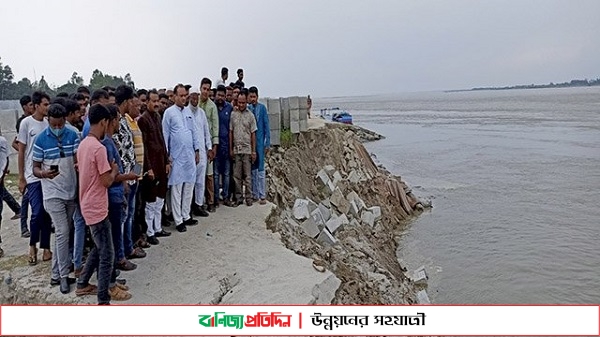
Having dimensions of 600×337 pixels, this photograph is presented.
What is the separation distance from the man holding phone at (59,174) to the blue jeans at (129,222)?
634mm

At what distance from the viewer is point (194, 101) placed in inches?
246

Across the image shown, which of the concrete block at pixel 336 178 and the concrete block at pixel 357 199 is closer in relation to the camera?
the concrete block at pixel 357 199

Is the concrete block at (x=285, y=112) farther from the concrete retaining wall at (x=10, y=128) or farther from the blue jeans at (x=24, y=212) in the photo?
the concrete retaining wall at (x=10, y=128)

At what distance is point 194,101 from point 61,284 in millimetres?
2822

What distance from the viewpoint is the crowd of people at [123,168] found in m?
4.22

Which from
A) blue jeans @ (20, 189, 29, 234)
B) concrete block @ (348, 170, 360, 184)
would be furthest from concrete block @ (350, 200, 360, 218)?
blue jeans @ (20, 189, 29, 234)

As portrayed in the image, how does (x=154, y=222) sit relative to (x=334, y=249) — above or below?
above

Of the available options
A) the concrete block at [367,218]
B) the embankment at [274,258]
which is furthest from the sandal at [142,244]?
the concrete block at [367,218]

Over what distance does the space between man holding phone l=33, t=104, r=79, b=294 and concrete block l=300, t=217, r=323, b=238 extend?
3913 mm

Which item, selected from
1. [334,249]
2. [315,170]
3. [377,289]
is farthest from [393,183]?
[377,289]

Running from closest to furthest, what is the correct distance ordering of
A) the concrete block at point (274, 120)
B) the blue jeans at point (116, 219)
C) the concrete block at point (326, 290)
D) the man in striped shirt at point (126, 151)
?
the blue jeans at point (116, 219)
the concrete block at point (326, 290)
the man in striped shirt at point (126, 151)
the concrete block at point (274, 120)

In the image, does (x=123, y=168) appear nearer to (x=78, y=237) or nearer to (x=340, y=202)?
(x=78, y=237)

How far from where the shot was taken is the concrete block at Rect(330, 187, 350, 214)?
1059 centimetres

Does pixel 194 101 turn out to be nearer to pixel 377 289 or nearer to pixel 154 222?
pixel 154 222
